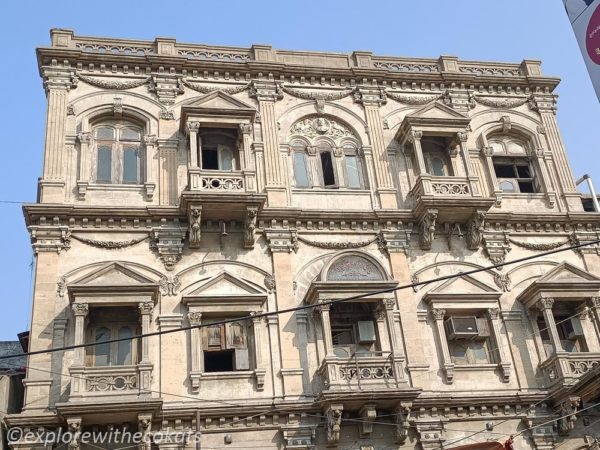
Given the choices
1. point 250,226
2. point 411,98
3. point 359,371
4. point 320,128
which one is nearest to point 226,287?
point 250,226

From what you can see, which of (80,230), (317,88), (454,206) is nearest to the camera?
(80,230)

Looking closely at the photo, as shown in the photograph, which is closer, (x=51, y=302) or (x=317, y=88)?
(x=51, y=302)

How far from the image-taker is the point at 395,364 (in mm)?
18734

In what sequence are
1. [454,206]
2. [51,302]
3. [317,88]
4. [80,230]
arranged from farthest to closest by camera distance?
[317,88], [454,206], [80,230], [51,302]

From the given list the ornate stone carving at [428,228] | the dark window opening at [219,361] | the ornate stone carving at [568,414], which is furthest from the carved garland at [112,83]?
the ornate stone carving at [568,414]

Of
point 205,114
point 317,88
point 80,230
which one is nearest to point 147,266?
point 80,230

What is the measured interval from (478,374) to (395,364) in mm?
2691

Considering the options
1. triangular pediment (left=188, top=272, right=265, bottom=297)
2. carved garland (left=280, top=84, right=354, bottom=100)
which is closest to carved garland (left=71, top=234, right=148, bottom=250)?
triangular pediment (left=188, top=272, right=265, bottom=297)

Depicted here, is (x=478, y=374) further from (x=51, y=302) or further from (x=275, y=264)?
(x=51, y=302)

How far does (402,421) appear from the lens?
1822 cm

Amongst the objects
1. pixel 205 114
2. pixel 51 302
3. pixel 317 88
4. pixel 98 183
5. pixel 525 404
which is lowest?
pixel 525 404

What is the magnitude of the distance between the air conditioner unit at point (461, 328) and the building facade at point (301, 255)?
0.25ft

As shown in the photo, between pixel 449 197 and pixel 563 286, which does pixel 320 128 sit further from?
pixel 563 286

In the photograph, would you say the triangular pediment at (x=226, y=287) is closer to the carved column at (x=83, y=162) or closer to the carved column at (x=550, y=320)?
the carved column at (x=83, y=162)
